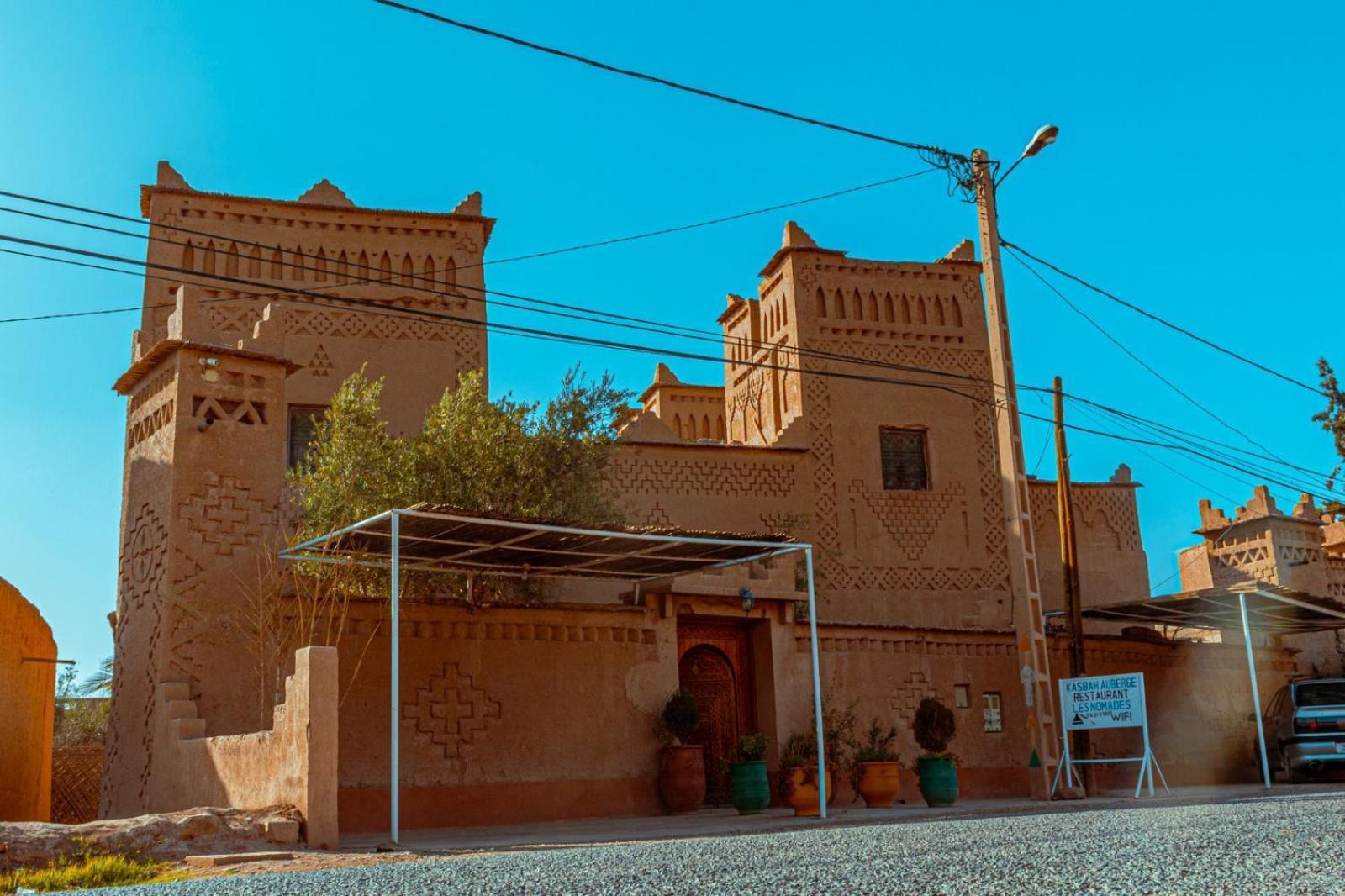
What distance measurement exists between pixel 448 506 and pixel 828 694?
752cm

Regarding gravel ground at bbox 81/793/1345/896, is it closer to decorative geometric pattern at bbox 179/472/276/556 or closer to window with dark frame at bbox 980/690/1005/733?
decorative geometric pattern at bbox 179/472/276/556

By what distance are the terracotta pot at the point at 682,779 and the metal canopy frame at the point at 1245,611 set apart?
7.25 metres

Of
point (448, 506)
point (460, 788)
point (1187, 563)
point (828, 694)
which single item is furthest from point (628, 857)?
point (1187, 563)

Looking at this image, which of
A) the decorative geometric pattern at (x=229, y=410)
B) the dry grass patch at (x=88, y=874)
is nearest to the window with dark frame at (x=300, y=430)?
the decorative geometric pattern at (x=229, y=410)

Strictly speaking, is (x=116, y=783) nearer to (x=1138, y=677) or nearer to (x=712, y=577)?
(x=712, y=577)

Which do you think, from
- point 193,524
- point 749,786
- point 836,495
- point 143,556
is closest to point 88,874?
point 193,524

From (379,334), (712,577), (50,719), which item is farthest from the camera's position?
(379,334)

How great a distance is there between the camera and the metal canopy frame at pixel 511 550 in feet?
38.9

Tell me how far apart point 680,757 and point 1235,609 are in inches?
399

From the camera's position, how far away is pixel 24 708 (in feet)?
55.1

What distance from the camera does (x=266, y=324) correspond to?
15906 mm

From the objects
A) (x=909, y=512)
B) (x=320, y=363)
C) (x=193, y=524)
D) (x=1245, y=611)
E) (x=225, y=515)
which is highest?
(x=320, y=363)

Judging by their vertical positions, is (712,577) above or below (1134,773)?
above

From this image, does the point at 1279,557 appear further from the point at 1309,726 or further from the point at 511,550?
the point at 511,550
